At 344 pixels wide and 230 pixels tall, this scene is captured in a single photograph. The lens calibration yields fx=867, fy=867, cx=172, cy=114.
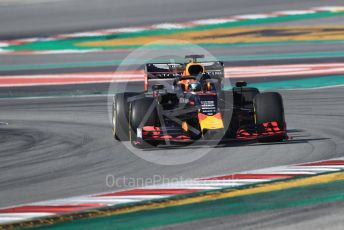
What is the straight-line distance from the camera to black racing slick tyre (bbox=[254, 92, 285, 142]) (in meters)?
13.5

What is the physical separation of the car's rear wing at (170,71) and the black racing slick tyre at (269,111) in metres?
1.66

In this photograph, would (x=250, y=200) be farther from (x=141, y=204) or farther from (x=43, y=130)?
(x=43, y=130)

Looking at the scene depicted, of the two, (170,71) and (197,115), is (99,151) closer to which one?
(197,115)

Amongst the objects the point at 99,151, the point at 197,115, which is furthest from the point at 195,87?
the point at 99,151

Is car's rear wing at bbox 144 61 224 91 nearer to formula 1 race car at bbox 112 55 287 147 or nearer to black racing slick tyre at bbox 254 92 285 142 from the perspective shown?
formula 1 race car at bbox 112 55 287 147

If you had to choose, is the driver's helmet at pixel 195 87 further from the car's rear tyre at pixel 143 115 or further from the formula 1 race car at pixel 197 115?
the car's rear tyre at pixel 143 115

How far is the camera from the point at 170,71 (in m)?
15.4

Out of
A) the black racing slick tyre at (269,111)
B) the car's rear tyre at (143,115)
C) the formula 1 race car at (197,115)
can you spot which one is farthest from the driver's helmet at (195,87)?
the black racing slick tyre at (269,111)

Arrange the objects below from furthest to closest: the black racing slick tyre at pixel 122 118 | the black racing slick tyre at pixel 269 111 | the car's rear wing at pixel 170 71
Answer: the car's rear wing at pixel 170 71, the black racing slick tyre at pixel 122 118, the black racing slick tyre at pixel 269 111

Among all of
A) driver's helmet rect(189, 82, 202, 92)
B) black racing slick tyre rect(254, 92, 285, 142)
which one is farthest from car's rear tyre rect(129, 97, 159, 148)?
black racing slick tyre rect(254, 92, 285, 142)

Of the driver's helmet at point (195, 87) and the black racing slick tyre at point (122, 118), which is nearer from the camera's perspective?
the driver's helmet at point (195, 87)

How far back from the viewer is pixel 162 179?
11289 mm

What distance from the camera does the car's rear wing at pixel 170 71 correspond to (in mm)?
15281

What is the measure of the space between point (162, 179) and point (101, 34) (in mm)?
20984
